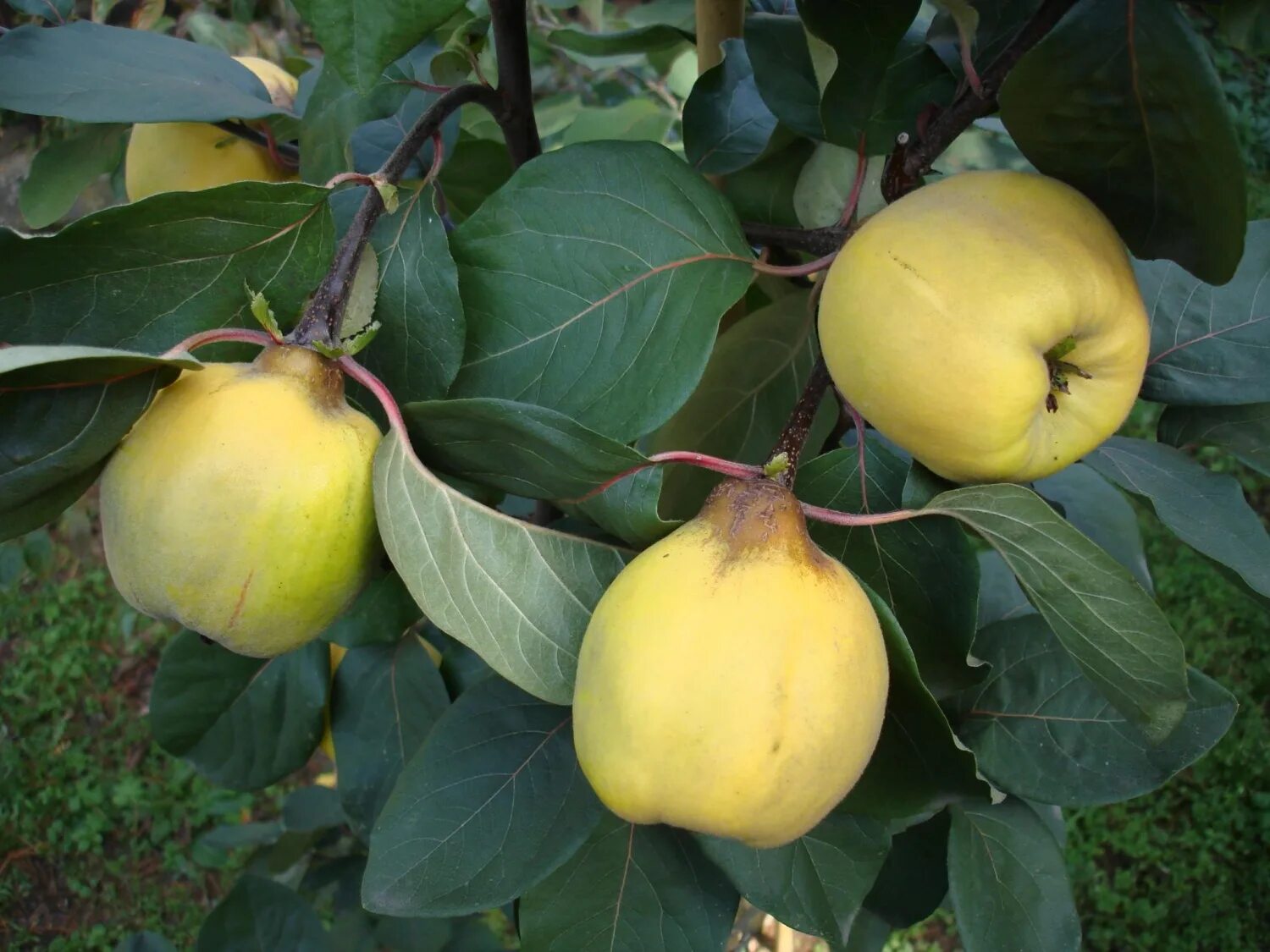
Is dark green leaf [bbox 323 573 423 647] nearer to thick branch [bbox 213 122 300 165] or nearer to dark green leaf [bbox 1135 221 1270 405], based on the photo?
thick branch [bbox 213 122 300 165]

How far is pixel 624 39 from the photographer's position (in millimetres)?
1014

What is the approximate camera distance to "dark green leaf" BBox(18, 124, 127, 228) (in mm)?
960

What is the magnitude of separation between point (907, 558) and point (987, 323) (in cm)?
19

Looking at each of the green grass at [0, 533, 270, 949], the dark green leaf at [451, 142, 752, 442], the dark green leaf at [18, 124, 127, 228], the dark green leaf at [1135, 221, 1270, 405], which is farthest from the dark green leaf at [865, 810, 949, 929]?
the green grass at [0, 533, 270, 949]

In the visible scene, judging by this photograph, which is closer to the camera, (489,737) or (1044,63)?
(1044,63)

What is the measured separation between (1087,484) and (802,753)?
73 centimetres

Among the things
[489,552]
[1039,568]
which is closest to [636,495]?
[489,552]

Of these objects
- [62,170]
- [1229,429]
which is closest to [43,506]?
[62,170]

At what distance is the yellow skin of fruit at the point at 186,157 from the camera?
0.88 m

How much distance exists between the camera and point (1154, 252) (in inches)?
22.5

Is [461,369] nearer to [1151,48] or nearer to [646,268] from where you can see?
[646,268]

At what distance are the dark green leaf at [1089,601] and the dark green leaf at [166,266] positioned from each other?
1.35 ft

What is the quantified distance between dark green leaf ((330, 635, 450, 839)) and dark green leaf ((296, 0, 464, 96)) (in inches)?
27.2

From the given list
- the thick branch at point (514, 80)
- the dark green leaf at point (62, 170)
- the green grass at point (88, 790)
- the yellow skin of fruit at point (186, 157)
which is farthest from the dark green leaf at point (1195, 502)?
the green grass at point (88, 790)
